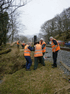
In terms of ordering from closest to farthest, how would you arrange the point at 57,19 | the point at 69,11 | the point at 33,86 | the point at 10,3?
the point at 33,86, the point at 10,3, the point at 69,11, the point at 57,19

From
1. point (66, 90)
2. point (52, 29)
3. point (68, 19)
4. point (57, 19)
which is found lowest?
point (66, 90)

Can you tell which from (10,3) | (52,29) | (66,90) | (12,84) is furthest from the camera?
(52,29)

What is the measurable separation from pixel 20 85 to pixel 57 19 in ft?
122

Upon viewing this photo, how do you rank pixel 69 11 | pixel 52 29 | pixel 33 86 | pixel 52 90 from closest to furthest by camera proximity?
pixel 52 90, pixel 33 86, pixel 69 11, pixel 52 29

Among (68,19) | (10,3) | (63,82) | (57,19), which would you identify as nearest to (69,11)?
(68,19)

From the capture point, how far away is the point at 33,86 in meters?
2.47

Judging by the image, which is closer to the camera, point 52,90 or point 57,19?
point 52,90

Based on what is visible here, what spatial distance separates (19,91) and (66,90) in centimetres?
153

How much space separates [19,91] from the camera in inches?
89.5

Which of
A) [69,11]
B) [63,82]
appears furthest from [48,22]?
[63,82]

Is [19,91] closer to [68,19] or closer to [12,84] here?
[12,84]

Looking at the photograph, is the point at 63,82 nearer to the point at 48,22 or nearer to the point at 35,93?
the point at 35,93

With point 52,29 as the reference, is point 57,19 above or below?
above

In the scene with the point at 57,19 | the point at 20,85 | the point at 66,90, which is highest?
the point at 57,19
